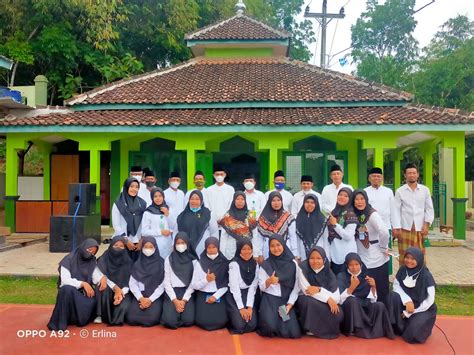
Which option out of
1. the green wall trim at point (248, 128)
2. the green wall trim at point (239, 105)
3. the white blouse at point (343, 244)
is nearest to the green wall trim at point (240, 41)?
the green wall trim at point (239, 105)

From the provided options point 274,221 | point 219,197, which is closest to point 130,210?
point 219,197

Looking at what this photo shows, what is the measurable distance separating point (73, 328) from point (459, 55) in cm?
1989

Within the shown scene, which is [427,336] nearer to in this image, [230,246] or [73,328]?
[230,246]

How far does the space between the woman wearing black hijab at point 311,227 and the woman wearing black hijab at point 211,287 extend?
100 cm

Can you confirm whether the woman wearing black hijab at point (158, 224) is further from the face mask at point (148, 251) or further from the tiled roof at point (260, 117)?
the tiled roof at point (260, 117)

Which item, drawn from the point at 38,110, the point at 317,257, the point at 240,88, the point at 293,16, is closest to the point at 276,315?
the point at 317,257

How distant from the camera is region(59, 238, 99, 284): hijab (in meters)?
4.70

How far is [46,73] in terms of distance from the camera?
18281mm

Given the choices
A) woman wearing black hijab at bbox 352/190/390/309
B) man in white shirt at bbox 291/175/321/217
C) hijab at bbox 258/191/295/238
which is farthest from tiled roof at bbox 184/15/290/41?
woman wearing black hijab at bbox 352/190/390/309

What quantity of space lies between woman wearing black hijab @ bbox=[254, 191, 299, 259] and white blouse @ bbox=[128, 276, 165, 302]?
3.82ft

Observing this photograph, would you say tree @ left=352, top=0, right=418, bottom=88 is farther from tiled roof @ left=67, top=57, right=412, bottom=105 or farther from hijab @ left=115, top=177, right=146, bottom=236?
hijab @ left=115, top=177, right=146, bottom=236

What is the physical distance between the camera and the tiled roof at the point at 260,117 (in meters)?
9.95

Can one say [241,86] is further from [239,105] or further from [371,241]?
[371,241]

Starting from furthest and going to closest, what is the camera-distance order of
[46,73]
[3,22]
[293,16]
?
1. [293,16]
2. [46,73]
3. [3,22]
